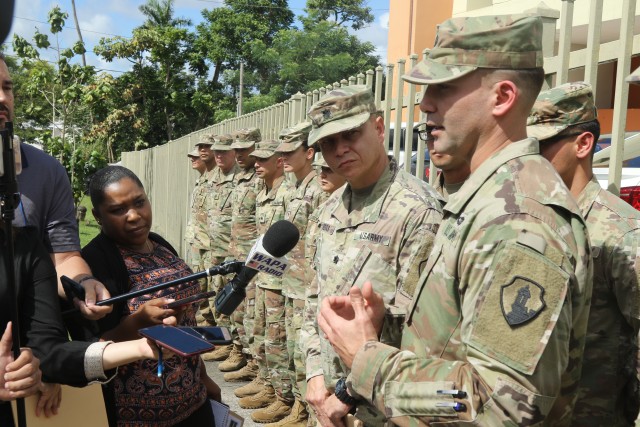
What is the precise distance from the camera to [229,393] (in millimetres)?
7043

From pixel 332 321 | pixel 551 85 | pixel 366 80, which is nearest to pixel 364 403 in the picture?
pixel 332 321

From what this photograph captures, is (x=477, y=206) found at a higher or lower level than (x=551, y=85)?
lower

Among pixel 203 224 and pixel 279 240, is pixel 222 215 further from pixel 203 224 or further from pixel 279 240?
pixel 279 240

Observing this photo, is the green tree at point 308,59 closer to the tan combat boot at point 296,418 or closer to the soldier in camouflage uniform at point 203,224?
the soldier in camouflage uniform at point 203,224

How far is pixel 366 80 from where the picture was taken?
5176 millimetres

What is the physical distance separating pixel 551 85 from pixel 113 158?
90.4 ft

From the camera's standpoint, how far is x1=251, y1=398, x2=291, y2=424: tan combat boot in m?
6.13

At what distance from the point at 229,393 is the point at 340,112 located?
4325 millimetres

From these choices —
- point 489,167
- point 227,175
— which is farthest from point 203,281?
point 489,167

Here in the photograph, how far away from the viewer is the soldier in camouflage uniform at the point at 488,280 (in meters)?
1.59

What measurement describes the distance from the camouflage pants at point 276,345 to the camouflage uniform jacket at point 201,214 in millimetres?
3246

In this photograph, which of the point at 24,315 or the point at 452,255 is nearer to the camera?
the point at 452,255

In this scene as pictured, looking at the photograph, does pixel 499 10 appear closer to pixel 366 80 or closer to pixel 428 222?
pixel 366 80

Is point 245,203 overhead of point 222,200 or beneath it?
overhead
